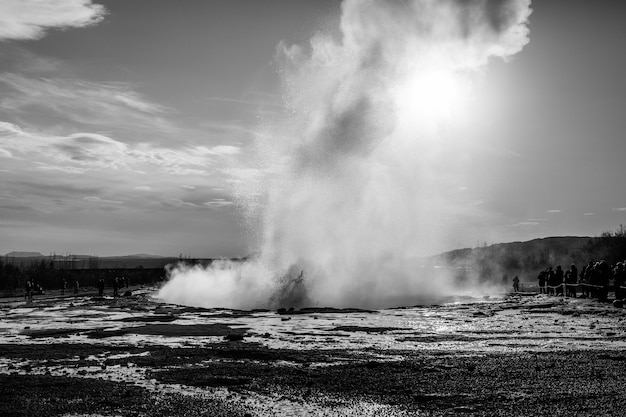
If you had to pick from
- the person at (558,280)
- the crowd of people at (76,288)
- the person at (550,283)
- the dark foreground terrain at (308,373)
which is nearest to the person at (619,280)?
the dark foreground terrain at (308,373)

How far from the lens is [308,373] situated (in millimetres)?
14703

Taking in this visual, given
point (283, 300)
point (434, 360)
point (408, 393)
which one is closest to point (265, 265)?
point (283, 300)

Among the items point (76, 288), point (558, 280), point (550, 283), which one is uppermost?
point (558, 280)

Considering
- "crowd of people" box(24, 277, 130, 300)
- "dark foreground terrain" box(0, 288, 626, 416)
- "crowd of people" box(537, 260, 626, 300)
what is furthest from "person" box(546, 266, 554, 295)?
"crowd of people" box(24, 277, 130, 300)

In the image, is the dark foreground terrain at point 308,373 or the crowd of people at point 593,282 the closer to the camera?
the dark foreground terrain at point 308,373

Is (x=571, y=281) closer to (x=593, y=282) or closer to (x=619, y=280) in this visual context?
(x=593, y=282)

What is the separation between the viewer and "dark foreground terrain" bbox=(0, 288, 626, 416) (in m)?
11.2

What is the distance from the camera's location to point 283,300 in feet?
142

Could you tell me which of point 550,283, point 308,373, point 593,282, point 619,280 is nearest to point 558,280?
point 550,283

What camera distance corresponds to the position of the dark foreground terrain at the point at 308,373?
443 inches

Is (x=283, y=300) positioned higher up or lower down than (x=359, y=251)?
lower down

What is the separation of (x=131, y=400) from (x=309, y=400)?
342 cm

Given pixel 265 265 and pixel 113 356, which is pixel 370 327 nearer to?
pixel 113 356

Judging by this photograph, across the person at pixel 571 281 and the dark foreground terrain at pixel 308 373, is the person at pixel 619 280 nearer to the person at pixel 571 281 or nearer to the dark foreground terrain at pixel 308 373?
the person at pixel 571 281
